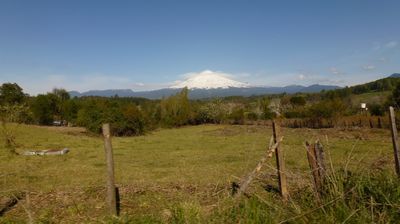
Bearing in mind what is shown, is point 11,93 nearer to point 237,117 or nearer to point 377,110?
point 237,117

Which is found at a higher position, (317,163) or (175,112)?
(317,163)

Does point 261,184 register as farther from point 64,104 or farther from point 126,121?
point 64,104

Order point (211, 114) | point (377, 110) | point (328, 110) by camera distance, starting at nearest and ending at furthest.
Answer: point (328, 110) → point (377, 110) → point (211, 114)

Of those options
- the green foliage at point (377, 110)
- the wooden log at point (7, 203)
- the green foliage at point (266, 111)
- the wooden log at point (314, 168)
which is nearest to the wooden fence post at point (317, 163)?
the wooden log at point (314, 168)

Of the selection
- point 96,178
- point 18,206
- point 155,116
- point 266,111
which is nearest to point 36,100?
point 155,116

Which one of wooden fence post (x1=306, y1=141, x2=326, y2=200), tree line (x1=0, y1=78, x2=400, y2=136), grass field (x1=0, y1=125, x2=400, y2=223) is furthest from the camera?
tree line (x1=0, y1=78, x2=400, y2=136)

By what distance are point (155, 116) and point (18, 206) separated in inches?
1760

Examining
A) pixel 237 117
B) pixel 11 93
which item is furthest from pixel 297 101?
pixel 11 93

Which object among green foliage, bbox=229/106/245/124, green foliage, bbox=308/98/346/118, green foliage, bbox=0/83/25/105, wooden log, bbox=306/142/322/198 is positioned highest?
green foliage, bbox=0/83/25/105

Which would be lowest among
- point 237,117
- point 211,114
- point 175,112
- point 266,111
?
point 237,117

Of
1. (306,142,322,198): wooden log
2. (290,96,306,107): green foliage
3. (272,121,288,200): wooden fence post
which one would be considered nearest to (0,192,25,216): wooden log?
(272,121,288,200): wooden fence post

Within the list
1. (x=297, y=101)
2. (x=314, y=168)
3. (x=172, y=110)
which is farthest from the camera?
(x=297, y=101)

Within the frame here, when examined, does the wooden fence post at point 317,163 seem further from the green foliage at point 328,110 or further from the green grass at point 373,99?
the green grass at point 373,99

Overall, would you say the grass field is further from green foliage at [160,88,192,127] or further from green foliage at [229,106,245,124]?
green foliage at [160,88,192,127]
